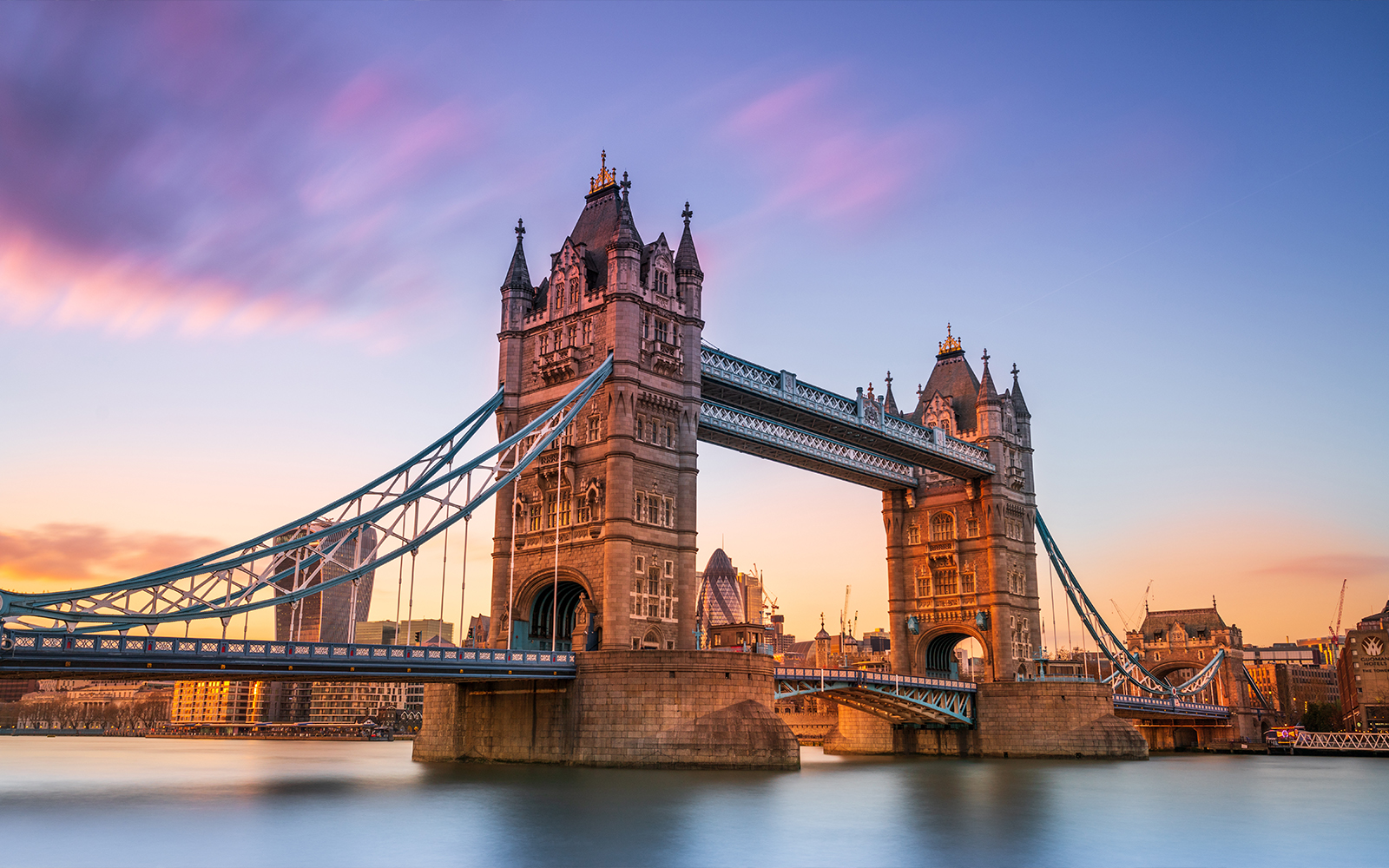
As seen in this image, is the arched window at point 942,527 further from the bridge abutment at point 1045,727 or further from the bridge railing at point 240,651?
the bridge railing at point 240,651

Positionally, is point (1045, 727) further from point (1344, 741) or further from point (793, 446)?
point (1344, 741)

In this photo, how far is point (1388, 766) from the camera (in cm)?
8038

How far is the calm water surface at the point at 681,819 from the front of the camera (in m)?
28.2

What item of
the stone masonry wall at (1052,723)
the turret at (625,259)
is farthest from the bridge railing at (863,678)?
the turret at (625,259)

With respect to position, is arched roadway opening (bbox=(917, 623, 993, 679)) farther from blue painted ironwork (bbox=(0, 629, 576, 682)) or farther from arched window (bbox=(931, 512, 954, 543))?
blue painted ironwork (bbox=(0, 629, 576, 682))

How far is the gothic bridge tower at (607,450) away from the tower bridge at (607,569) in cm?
12

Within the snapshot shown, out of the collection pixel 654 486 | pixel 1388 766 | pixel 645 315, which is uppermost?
pixel 645 315

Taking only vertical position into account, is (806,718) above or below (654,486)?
below

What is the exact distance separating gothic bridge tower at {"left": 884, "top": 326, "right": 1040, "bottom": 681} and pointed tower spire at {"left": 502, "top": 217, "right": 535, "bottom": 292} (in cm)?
3382

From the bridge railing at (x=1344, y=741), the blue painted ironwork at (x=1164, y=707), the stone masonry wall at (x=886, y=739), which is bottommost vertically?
the bridge railing at (x=1344, y=741)

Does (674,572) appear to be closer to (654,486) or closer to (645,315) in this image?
(654,486)

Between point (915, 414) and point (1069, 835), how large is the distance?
58731 millimetres

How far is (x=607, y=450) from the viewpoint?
56.6 m

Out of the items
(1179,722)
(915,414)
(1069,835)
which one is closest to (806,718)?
(1179,722)
